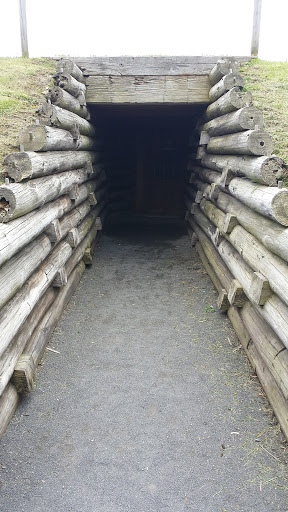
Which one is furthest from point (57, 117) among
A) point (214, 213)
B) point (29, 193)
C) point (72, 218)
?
point (214, 213)

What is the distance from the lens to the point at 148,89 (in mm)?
7391

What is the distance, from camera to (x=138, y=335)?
17.9 ft

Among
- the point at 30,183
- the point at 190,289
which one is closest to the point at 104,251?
the point at 190,289

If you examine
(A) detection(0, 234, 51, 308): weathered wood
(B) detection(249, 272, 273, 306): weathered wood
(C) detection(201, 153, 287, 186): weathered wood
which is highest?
(C) detection(201, 153, 287, 186): weathered wood

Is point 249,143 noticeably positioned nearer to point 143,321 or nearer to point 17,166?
point 17,166

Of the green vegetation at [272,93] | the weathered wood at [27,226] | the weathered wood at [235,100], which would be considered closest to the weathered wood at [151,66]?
the green vegetation at [272,93]

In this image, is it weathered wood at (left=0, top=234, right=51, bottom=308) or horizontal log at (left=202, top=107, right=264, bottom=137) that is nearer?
weathered wood at (left=0, top=234, right=51, bottom=308)

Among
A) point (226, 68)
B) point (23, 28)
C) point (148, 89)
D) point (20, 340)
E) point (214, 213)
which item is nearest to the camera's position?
point (20, 340)

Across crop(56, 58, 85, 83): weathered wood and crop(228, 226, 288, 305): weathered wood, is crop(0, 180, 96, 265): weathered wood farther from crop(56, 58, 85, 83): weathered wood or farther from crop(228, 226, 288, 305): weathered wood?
crop(228, 226, 288, 305): weathered wood

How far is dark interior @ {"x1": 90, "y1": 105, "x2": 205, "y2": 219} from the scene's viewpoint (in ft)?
40.4

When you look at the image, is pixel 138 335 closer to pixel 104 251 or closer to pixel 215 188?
pixel 215 188

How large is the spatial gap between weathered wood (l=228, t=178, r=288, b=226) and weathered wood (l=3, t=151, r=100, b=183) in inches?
101

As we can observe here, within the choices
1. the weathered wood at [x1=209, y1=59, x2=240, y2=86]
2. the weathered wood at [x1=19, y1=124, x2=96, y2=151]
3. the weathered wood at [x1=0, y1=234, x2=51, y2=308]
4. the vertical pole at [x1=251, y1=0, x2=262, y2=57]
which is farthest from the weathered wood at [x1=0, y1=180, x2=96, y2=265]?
the vertical pole at [x1=251, y1=0, x2=262, y2=57]

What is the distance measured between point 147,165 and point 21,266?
33.0ft
